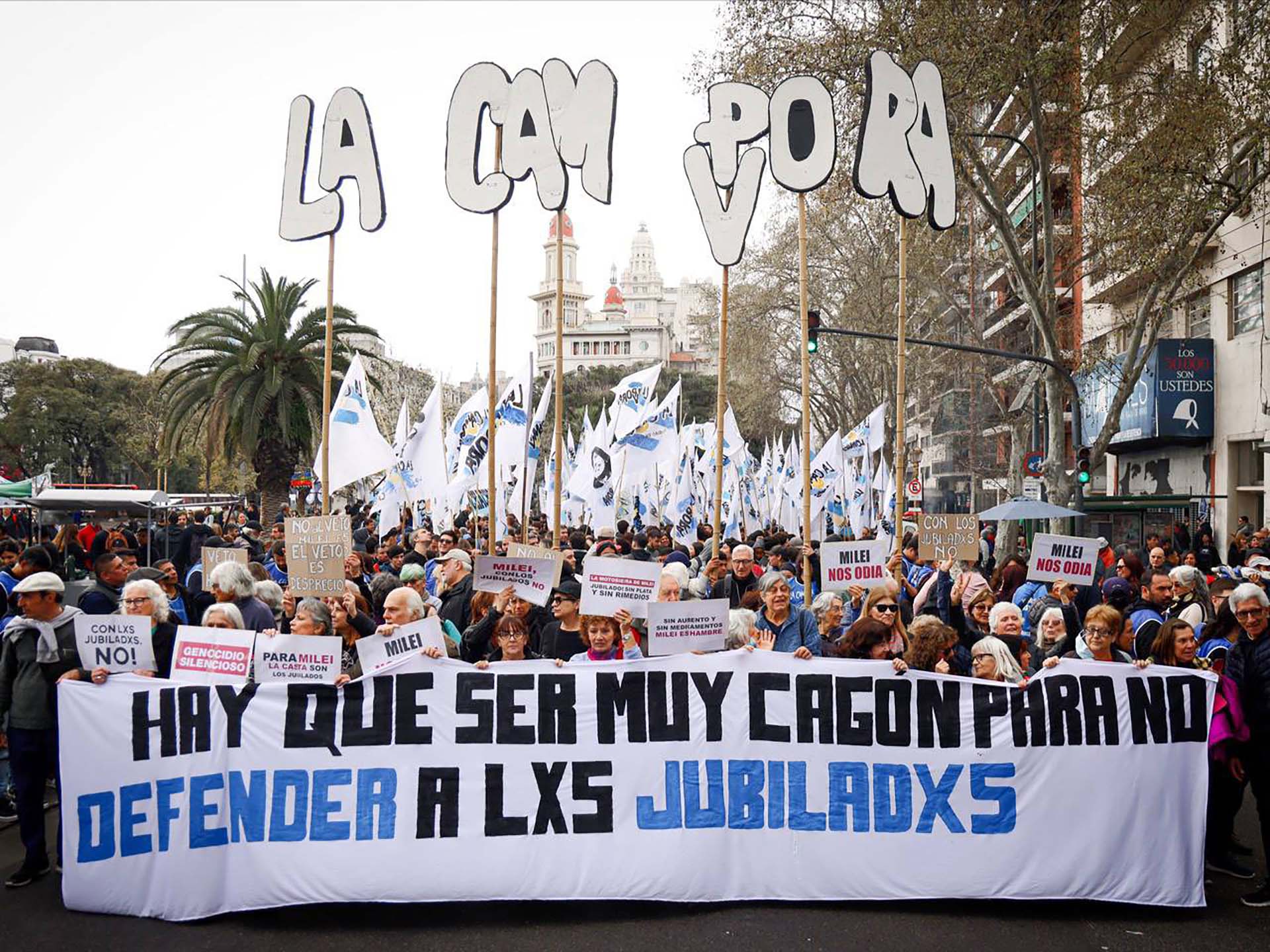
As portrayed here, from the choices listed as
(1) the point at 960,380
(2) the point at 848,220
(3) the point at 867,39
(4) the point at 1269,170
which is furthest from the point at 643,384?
(1) the point at 960,380

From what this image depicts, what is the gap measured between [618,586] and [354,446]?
20.6ft

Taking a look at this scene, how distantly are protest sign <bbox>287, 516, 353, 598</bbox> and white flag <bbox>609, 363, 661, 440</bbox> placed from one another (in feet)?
37.9

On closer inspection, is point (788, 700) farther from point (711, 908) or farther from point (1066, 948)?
point (1066, 948)

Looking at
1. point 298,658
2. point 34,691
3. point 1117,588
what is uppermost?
point 1117,588

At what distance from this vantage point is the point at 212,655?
5852 mm

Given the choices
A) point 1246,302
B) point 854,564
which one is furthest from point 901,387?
point 1246,302

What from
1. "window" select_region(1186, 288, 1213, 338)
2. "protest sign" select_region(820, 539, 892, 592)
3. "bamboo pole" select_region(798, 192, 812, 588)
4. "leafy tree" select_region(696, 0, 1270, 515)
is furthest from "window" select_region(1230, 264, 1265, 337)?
"protest sign" select_region(820, 539, 892, 592)

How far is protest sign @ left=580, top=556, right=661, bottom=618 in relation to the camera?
636 cm

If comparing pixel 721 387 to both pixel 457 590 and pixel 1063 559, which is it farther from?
pixel 1063 559

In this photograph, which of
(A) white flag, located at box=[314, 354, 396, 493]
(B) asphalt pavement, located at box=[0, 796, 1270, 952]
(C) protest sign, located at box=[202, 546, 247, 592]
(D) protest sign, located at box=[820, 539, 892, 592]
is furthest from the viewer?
(A) white flag, located at box=[314, 354, 396, 493]

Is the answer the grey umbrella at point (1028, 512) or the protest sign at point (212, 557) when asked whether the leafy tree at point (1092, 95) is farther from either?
the protest sign at point (212, 557)

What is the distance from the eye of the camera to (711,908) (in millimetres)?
5637

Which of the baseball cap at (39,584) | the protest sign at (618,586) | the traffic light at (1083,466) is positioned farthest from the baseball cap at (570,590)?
the traffic light at (1083,466)

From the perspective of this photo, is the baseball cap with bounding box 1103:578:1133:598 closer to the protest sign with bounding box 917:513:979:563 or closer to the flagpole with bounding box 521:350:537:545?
the protest sign with bounding box 917:513:979:563
